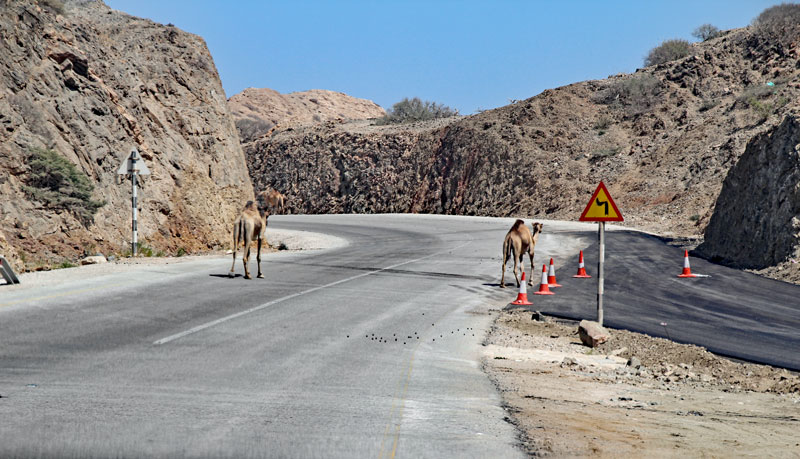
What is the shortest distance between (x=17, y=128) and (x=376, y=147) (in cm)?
5921

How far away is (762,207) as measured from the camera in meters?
25.0

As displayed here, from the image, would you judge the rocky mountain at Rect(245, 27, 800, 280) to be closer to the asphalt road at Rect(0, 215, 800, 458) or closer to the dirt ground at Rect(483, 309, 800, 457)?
the asphalt road at Rect(0, 215, 800, 458)

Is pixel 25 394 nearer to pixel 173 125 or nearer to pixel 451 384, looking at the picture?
pixel 451 384

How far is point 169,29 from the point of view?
3328 centimetres

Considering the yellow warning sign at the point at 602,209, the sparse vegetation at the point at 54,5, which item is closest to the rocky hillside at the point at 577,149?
the sparse vegetation at the point at 54,5

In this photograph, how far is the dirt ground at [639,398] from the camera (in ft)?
17.8

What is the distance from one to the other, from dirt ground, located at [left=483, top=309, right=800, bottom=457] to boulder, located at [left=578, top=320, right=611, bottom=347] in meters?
0.14

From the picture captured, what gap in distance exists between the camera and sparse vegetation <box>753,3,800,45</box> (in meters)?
67.4

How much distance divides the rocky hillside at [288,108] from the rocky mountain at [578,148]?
83.8 feet

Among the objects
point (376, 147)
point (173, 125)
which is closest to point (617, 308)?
point (173, 125)

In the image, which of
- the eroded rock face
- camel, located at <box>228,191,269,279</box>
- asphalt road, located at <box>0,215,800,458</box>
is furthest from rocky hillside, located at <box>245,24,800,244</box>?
camel, located at <box>228,191,269,279</box>

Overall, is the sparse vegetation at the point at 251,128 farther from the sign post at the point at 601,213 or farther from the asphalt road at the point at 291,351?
the sign post at the point at 601,213

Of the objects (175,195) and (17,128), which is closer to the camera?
(17,128)

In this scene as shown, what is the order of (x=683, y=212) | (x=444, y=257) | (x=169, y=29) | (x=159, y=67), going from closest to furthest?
(x=444, y=257) → (x=159, y=67) → (x=169, y=29) → (x=683, y=212)
